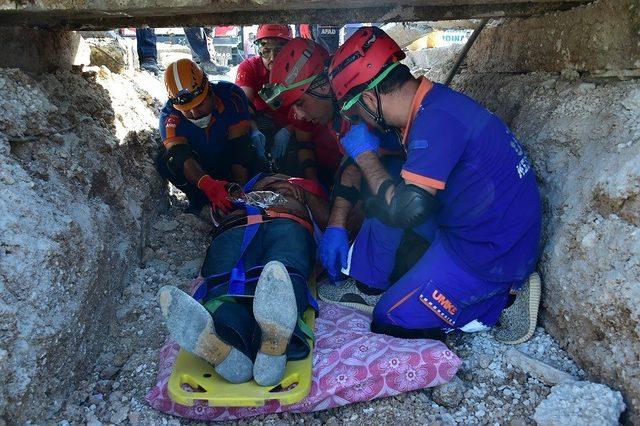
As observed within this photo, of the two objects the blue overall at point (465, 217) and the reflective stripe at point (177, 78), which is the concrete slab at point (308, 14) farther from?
the blue overall at point (465, 217)

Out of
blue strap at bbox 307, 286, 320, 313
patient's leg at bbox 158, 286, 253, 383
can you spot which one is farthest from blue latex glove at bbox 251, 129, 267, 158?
patient's leg at bbox 158, 286, 253, 383

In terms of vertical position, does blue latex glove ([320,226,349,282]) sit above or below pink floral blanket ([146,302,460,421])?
above

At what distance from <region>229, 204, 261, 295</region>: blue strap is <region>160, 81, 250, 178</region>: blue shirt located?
4.58ft

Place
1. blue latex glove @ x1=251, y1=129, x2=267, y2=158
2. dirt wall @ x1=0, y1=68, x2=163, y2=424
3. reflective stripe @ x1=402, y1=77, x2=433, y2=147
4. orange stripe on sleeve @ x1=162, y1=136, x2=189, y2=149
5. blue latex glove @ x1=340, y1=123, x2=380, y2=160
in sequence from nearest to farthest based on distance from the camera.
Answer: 1. dirt wall @ x1=0, y1=68, x2=163, y2=424
2. reflective stripe @ x1=402, y1=77, x2=433, y2=147
3. blue latex glove @ x1=340, y1=123, x2=380, y2=160
4. orange stripe on sleeve @ x1=162, y1=136, x2=189, y2=149
5. blue latex glove @ x1=251, y1=129, x2=267, y2=158

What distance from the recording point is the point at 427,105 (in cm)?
243

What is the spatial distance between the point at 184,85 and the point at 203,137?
1.67 ft

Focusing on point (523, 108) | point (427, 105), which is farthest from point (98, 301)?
point (523, 108)

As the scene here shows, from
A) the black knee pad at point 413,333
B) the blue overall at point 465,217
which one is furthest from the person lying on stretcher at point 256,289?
the blue overall at point 465,217

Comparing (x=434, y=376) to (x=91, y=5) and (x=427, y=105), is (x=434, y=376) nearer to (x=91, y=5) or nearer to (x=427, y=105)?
(x=427, y=105)

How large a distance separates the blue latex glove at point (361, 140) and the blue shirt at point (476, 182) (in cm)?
61

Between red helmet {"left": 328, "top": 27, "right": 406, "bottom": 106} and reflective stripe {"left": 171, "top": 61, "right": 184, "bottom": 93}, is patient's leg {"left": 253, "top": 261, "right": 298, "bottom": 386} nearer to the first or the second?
red helmet {"left": 328, "top": 27, "right": 406, "bottom": 106}

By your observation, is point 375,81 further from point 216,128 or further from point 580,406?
point 216,128

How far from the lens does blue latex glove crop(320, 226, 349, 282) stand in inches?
124

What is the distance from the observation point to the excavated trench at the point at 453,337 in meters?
2.10
